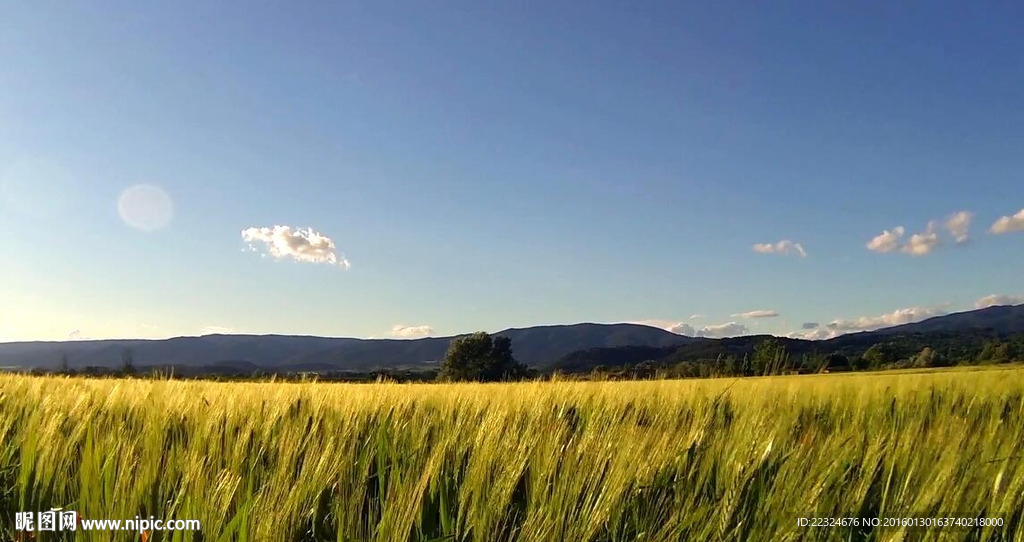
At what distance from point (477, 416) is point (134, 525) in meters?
1.82

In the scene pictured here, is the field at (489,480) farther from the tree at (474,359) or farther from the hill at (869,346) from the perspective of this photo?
the tree at (474,359)

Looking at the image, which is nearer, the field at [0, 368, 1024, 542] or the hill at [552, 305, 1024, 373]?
the field at [0, 368, 1024, 542]

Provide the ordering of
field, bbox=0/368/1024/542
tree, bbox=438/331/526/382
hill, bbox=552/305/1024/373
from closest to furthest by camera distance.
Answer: field, bbox=0/368/1024/542, hill, bbox=552/305/1024/373, tree, bbox=438/331/526/382

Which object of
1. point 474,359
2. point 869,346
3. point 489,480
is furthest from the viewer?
point 474,359

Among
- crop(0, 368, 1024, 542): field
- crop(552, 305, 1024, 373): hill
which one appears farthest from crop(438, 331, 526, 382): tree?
crop(0, 368, 1024, 542): field

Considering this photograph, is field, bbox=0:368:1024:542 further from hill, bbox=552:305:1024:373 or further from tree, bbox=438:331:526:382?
tree, bbox=438:331:526:382

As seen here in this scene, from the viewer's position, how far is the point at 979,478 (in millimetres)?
2035

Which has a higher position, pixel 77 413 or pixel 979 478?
pixel 77 413

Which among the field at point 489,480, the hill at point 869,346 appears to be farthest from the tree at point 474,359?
the field at point 489,480

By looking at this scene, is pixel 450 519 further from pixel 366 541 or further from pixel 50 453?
pixel 50 453

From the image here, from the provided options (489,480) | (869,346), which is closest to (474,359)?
(869,346)

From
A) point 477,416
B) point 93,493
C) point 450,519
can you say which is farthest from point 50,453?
point 477,416

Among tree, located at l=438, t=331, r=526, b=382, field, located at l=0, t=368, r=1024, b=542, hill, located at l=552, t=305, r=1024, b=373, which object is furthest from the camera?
tree, located at l=438, t=331, r=526, b=382

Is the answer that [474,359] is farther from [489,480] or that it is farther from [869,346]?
[489,480]
